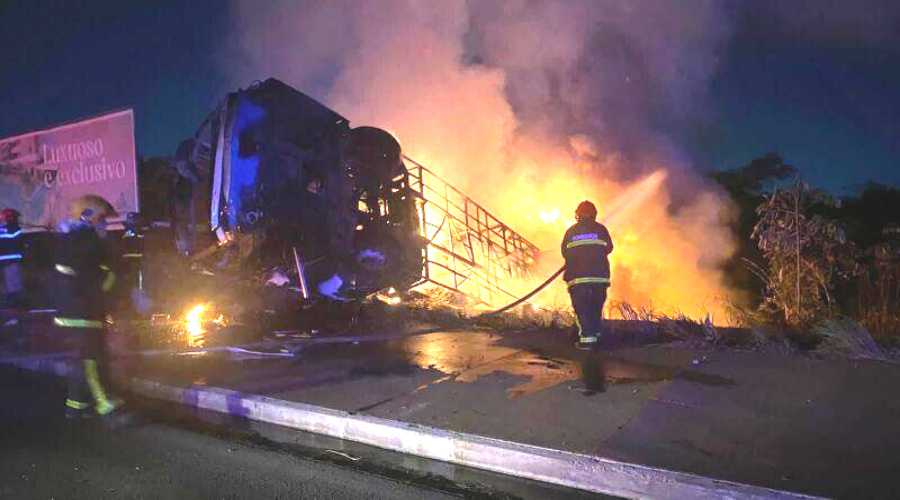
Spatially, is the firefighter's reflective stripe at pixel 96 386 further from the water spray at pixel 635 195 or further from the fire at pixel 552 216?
the fire at pixel 552 216

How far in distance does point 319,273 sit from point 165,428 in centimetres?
388

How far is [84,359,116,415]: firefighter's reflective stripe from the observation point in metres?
4.06

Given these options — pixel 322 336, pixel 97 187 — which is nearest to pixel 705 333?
pixel 322 336

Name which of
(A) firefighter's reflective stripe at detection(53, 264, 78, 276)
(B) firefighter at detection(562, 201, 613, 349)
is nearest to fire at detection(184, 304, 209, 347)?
(A) firefighter's reflective stripe at detection(53, 264, 78, 276)

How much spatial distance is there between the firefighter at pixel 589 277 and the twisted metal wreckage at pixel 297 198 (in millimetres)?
3600

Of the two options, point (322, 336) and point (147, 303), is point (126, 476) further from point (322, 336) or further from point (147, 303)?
point (322, 336)

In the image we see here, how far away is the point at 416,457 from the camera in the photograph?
3.33 metres

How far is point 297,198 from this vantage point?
7344mm

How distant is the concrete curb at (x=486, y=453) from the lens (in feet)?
8.45

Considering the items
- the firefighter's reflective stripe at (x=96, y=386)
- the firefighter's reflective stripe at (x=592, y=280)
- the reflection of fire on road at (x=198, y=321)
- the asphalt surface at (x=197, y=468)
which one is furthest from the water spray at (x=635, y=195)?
the firefighter's reflective stripe at (x=96, y=386)

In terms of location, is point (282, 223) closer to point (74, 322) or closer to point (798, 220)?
point (74, 322)

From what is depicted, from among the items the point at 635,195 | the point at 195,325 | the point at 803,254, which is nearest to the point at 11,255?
the point at 195,325

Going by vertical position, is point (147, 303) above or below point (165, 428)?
above

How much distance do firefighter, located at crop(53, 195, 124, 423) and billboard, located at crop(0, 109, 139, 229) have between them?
6.37 metres
